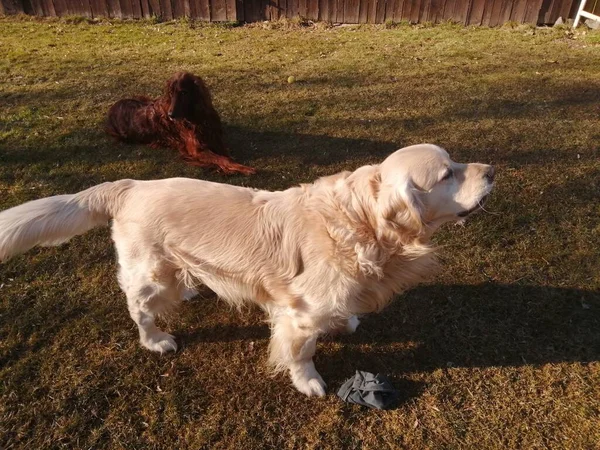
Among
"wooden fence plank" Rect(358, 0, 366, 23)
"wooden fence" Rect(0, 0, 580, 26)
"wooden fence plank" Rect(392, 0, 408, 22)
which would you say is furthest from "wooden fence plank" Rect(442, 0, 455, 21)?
"wooden fence plank" Rect(358, 0, 366, 23)

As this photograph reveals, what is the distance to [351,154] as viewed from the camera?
537 cm

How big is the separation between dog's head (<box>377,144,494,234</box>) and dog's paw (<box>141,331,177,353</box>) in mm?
1916

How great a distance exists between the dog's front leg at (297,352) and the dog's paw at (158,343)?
803mm

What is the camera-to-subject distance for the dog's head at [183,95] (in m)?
5.20

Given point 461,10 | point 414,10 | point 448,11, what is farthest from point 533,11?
point 414,10

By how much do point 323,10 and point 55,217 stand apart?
11041mm

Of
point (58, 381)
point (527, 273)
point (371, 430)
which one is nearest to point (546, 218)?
point (527, 273)

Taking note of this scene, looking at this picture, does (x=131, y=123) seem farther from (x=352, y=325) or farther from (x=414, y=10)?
(x=414, y=10)

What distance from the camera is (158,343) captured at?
3139 mm

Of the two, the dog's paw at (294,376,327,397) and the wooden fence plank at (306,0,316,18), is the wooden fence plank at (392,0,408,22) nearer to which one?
the wooden fence plank at (306,0,316,18)

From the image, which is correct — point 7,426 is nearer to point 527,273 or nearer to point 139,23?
point 527,273

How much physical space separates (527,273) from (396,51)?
22.6 feet

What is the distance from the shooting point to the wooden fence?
10.8 metres

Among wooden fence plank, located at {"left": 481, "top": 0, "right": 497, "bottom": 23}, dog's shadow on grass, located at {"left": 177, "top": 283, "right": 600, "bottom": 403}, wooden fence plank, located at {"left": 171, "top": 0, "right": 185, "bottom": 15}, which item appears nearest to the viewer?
dog's shadow on grass, located at {"left": 177, "top": 283, "right": 600, "bottom": 403}
